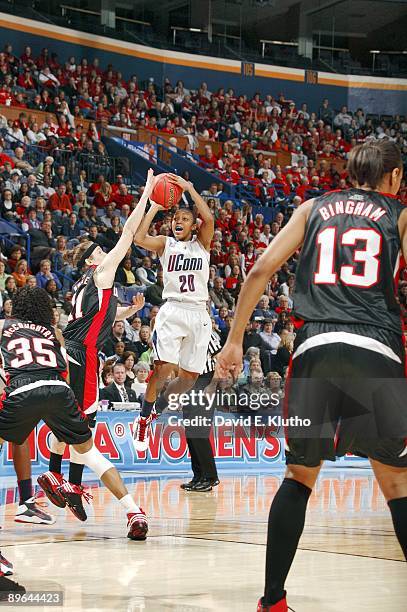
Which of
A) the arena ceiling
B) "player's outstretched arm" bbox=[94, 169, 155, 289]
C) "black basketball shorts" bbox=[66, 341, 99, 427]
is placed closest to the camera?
"player's outstretched arm" bbox=[94, 169, 155, 289]

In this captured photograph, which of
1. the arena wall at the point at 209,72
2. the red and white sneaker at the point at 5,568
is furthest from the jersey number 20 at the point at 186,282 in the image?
the arena wall at the point at 209,72

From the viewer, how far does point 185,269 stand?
814cm

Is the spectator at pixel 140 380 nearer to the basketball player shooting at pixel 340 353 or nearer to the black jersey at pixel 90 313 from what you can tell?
the black jersey at pixel 90 313

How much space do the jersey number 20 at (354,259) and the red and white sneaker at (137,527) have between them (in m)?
2.58

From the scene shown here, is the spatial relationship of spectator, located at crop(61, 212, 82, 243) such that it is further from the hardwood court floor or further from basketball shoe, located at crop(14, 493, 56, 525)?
basketball shoe, located at crop(14, 493, 56, 525)

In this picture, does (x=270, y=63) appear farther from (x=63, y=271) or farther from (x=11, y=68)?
(x=63, y=271)

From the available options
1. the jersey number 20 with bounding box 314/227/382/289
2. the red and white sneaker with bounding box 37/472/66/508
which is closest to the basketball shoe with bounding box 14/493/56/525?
the red and white sneaker with bounding box 37/472/66/508

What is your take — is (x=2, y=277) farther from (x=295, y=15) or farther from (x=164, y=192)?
(x=295, y=15)

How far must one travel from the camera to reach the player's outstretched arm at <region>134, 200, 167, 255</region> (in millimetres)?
7709

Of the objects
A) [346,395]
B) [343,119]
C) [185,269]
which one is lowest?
[185,269]

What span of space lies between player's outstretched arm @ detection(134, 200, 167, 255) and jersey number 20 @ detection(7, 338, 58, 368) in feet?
7.54

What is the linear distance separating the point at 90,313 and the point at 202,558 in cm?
234

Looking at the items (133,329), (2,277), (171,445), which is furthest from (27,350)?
(133,329)

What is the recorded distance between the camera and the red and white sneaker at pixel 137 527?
553 cm
